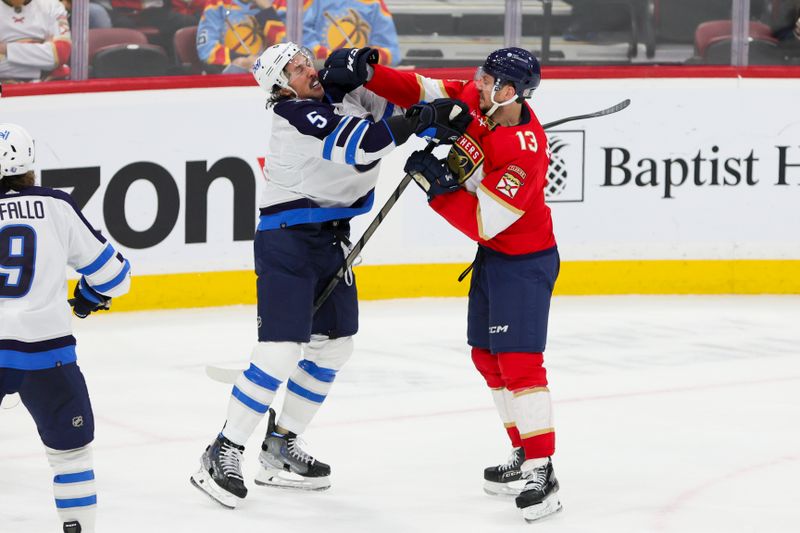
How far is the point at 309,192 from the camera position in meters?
3.79

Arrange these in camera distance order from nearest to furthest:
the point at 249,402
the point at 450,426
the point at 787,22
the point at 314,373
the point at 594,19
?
the point at 249,402 → the point at 314,373 → the point at 450,426 → the point at 594,19 → the point at 787,22

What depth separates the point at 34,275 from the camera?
2.96 meters

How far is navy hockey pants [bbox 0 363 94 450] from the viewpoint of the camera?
297cm

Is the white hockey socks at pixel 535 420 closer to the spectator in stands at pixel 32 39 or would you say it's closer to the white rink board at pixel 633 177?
the white rink board at pixel 633 177

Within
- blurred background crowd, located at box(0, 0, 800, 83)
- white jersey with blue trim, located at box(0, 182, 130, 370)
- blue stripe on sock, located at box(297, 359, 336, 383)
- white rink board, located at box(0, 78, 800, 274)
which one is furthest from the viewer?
white rink board, located at box(0, 78, 800, 274)

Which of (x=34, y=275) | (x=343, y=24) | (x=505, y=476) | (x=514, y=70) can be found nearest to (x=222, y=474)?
(x=505, y=476)

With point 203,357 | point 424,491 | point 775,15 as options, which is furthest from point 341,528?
point 775,15

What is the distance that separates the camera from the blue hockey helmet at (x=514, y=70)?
3566 mm

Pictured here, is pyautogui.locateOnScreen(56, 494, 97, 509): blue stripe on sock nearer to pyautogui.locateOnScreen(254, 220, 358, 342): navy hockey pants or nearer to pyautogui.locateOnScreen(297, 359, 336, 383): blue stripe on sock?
pyautogui.locateOnScreen(254, 220, 358, 342): navy hockey pants

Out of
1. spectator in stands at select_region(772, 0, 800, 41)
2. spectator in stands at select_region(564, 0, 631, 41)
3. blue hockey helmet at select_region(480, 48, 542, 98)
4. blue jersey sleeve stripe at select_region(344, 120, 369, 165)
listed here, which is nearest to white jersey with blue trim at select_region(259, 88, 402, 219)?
blue jersey sleeve stripe at select_region(344, 120, 369, 165)

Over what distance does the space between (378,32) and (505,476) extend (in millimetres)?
3069

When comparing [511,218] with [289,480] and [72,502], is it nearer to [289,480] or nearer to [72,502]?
[289,480]

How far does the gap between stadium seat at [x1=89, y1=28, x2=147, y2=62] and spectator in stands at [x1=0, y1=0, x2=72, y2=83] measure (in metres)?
0.09

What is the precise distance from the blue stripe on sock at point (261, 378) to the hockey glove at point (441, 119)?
2.38 feet
